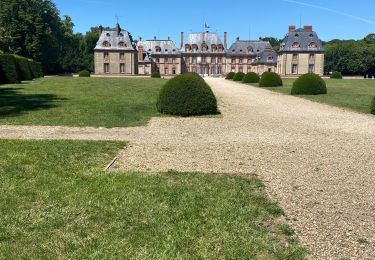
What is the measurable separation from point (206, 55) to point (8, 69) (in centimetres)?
4806

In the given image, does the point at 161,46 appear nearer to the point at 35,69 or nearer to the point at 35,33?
the point at 35,33

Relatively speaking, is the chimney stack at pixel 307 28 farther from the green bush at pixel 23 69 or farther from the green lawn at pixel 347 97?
the green bush at pixel 23 69

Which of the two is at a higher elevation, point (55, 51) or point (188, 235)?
point (55, 51)

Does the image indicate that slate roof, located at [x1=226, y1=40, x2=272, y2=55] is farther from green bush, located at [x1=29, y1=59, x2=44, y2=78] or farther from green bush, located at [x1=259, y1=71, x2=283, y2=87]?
green bush, located at [x1=259, y1=71, x2=283, y2=87]

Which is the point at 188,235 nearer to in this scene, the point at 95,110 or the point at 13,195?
the point at 13,195

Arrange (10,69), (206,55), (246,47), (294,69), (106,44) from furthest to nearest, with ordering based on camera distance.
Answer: (246,47)
(206,55)
(294,69)
(106,44)
(10,69)

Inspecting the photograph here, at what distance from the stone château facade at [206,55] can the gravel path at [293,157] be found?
4922 cm

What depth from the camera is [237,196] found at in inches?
169

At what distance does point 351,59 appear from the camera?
211ft

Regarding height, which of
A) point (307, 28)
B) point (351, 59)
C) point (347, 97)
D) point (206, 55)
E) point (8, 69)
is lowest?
Answer: point (347, 97)

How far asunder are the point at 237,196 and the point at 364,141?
15.9 feet

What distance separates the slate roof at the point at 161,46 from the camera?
69.2m

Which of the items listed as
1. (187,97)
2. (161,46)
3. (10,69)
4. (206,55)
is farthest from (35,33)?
(187,97)

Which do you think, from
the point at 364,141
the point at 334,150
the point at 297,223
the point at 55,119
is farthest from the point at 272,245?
the point at 55,119
